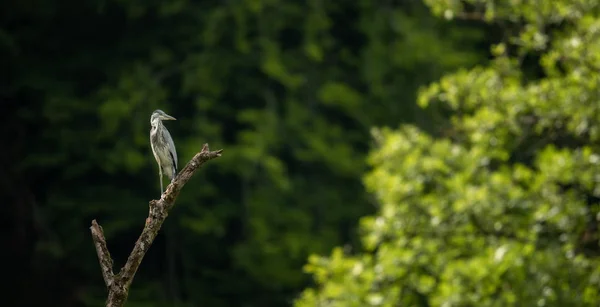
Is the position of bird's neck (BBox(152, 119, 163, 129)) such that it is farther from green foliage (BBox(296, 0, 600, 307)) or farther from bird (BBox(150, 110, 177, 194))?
green foliage (BBox(296, 0, 600, 307))

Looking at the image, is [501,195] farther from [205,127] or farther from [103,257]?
[205,127]

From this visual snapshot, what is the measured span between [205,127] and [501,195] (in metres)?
8.50

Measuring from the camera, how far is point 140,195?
65.0ft

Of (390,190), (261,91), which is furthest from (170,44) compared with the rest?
(390,190)

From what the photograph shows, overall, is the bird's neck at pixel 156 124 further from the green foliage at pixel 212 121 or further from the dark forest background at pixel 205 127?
the green foliage at pixel 212 121

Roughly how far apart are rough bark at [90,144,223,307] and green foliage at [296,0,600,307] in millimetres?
5650

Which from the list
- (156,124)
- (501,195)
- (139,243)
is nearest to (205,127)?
(501,195)

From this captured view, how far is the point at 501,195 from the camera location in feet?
38.8

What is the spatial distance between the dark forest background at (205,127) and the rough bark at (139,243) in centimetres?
1180

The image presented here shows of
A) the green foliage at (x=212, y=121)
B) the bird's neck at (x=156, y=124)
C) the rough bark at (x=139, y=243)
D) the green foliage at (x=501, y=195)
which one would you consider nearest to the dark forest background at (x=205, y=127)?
the green foliage at (x=212, y=121)

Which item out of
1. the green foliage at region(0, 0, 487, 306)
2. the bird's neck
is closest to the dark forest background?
the green foliage at region(0, 0, 487, 306)

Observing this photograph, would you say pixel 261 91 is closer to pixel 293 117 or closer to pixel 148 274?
pixel 293 117

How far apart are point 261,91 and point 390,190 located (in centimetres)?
876

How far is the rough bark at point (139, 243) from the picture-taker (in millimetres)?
6215
